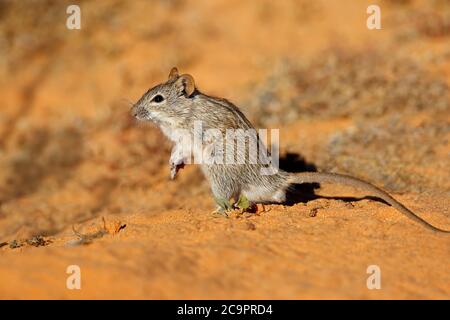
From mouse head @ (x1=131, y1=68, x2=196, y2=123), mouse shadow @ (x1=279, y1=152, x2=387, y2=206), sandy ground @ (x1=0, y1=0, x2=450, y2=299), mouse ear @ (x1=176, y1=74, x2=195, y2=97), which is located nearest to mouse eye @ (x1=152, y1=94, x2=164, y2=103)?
mouse head @ (x1=131, y1=68, x2=196, y2=123)

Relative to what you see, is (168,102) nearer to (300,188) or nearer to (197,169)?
(300,188)

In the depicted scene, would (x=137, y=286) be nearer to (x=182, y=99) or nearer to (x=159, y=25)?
(x=182, y=99)

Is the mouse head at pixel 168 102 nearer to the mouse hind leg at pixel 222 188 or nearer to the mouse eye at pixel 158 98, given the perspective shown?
the mouse eye at pixel 158 98

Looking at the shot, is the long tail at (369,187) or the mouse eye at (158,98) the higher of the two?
the mouse eye at (158,98)

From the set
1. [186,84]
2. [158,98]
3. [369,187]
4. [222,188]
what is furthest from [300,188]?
[158,98]

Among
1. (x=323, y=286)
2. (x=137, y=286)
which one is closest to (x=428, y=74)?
(x=323, y=286)

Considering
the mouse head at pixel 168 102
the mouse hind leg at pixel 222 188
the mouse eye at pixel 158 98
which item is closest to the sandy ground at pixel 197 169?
the mouse hind leg at pixel 222 188

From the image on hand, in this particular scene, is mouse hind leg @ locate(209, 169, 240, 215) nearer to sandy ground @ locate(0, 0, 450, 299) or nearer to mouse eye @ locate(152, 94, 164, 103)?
sandy ground @ locate(0, 0, 450, 299)
